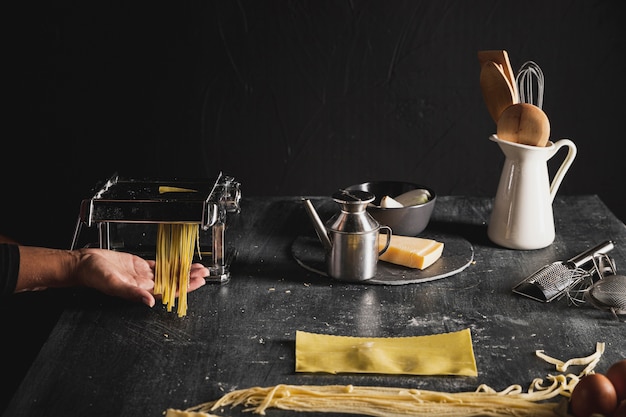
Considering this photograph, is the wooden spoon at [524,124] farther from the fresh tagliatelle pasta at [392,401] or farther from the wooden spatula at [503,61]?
the fresh tagliatelle pasta at [392,401]

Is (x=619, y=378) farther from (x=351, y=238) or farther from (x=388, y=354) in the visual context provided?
(x=351, y=238)

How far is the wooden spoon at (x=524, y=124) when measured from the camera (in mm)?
1962

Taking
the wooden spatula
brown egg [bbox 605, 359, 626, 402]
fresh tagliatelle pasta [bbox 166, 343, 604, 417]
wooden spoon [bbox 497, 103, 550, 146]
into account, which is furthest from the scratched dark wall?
brown egg [bbox 605, 359, 626, 402]

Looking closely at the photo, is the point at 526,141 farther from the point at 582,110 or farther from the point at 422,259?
the point at 582,110

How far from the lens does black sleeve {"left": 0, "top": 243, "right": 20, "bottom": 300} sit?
5.53ft

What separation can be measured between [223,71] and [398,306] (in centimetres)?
177

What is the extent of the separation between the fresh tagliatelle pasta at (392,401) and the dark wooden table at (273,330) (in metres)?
0.03

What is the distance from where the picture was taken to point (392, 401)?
4.42 feet

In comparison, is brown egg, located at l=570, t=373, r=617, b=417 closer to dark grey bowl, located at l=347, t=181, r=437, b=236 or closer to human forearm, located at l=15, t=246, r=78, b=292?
dark grey bowl, located at l=347, t=181, r=437, b=236

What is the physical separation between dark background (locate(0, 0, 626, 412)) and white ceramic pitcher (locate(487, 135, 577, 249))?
4.06 ft

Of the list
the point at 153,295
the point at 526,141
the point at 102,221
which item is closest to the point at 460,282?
the point at 526,141

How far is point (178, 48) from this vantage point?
3193 mm

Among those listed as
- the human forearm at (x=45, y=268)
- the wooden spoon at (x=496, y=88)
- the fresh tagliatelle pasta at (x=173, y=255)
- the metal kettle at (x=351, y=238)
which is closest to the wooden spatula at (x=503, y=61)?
the wooden spoon at (x=496, y=88)

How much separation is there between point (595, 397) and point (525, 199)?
0.86 m
